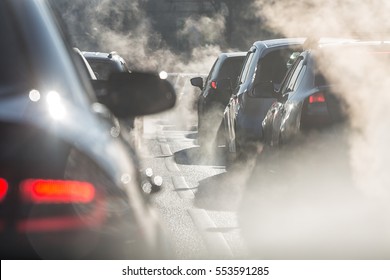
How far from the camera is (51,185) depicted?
2104 millimetres

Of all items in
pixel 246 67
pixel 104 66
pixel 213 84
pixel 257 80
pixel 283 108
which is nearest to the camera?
pixel 283 108

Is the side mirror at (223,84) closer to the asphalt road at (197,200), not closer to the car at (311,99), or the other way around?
the asphalt road at (197,200)

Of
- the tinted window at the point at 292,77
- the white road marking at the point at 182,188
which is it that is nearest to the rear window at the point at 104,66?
the white road marking at the point at 182,188

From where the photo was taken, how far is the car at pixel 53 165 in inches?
83.1

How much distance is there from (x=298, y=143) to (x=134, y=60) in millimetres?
67377

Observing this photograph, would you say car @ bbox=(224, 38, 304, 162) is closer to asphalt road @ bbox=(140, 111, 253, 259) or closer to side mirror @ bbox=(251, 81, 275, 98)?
asphalt road @ bbox=(140, 111, 253, 259)

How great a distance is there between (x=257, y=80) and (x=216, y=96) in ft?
16.3

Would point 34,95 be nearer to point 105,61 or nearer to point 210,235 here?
point 210,235

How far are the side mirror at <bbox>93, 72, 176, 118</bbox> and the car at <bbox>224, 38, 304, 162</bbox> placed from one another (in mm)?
10012

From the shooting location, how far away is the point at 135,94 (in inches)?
115

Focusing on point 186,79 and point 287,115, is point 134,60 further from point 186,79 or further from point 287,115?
point 287,115

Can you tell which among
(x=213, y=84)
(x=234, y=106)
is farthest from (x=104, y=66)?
(x=213, y=84)

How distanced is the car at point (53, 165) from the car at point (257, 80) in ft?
35.1
